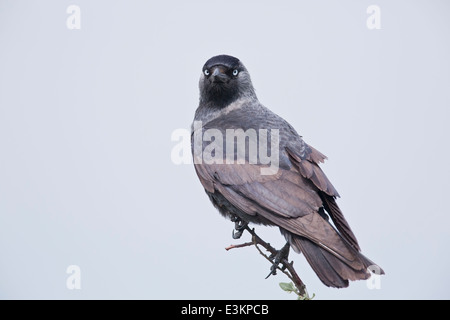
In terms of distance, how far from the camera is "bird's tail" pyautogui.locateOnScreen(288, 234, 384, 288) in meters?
4.71

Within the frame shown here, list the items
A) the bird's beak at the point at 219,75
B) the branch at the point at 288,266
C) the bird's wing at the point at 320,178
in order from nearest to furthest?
the branch at the point at 288,266
the bird's wing at the point at 320,178
the bird's beak at the point at 219,75

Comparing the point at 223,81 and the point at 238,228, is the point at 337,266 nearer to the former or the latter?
the point at 238,228

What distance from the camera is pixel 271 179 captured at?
5.55m

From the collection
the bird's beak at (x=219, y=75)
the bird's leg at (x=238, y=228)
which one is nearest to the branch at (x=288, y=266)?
the bird's leg at (x=238, y=228)

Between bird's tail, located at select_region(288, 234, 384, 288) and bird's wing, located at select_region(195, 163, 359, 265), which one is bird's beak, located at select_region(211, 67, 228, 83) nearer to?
bird's wing, located at select_region(195, 163, 359, 265)

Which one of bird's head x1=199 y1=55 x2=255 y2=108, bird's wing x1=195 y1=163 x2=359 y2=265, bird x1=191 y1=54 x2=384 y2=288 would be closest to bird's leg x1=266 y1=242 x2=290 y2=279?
bird x1=191 y1=54 x2=384 y2=288

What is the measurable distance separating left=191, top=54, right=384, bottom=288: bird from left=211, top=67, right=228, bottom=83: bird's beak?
0.4 inches

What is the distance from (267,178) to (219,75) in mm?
1569

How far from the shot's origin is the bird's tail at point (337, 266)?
185 inches

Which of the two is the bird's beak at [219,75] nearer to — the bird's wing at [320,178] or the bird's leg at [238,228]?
the bird's wing at [320,178]

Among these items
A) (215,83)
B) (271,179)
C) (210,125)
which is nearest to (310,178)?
(271,179)

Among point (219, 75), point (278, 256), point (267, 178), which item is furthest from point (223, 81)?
point (278, 256)

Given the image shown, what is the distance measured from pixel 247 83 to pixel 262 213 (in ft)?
7.40

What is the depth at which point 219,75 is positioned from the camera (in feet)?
21.8
